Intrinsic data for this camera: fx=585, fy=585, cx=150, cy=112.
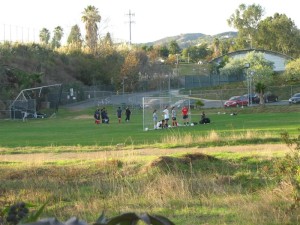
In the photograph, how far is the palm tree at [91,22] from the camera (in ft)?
419

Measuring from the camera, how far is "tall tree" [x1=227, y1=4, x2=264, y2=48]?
14175 cm

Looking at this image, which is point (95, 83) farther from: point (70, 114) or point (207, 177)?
point (207, 177)

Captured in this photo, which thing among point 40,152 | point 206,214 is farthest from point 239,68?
point 206,214

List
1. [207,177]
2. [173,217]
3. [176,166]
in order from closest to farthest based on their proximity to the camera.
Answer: [173,217] < [207,177] < [176,166]

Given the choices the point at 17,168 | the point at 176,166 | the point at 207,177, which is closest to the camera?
the point at 207,177

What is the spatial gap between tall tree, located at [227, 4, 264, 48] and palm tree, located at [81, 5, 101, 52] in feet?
114

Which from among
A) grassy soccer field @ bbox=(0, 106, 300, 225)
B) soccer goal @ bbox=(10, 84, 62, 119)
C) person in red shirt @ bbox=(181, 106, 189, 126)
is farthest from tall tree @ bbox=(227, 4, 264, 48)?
grassy soccer field @ bbox=(0, 106, 300, 225)

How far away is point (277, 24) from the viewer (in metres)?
135

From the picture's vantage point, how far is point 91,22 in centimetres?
12838

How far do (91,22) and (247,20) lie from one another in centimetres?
3943

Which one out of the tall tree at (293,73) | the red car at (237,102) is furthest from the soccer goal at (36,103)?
the tall tree at (293,73)

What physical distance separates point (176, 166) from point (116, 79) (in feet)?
299

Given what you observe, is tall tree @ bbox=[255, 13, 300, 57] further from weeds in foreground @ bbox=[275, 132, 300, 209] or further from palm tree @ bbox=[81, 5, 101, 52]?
weeds in foreground @ bbox=[275, 132, 300, 209]

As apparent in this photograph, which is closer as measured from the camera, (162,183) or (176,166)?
A: (162,183)
